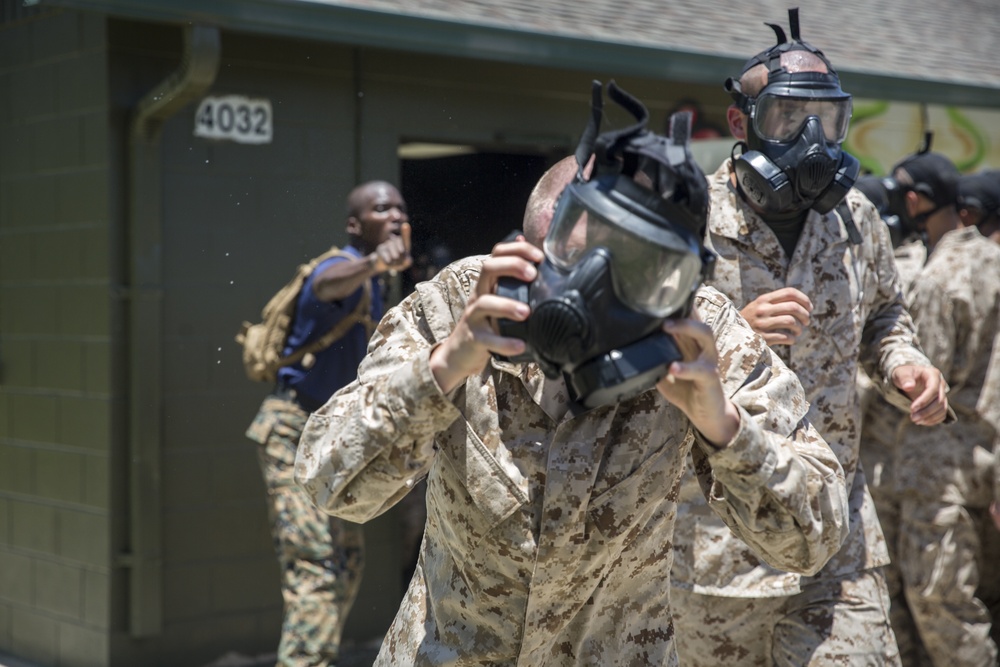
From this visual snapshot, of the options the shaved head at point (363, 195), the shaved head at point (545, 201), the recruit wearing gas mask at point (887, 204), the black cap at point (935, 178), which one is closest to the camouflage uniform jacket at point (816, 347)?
the shaved head at point (545, 201)

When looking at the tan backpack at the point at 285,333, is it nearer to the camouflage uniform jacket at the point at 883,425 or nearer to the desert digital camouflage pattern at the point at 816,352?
the desert digital camouflage pattern at the point at 816,352

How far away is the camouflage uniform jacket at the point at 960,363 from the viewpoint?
5.34 meters

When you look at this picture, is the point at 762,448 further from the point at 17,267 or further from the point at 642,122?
the point at 17,267

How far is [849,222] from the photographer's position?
3596 millimetres

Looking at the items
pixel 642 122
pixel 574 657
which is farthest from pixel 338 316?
pixel 642 122

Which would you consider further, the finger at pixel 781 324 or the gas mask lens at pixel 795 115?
the gas mask lens at pixel 795 115

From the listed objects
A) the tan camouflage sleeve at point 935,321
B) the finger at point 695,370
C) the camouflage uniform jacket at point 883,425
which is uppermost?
the finger at point 695,370

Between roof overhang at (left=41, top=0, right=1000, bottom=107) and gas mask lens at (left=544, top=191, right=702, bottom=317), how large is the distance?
10.8 feet

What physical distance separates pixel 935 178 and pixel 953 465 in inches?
51.5

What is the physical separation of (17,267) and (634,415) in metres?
4.43

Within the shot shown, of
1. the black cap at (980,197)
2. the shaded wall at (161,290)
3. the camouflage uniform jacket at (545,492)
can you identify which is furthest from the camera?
the black cap at (980,197)

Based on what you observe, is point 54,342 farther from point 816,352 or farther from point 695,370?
point 695,370

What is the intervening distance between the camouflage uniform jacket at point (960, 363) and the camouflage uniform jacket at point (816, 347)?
5.96 feet

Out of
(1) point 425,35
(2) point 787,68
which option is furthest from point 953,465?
(1) point 425,35
